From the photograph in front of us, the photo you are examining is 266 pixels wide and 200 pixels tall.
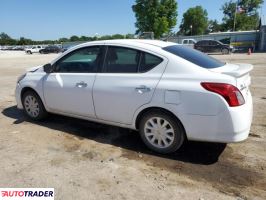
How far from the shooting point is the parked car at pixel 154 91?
381 centimetres

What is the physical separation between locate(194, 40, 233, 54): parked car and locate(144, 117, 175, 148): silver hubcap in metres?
29.9

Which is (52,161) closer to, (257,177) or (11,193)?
(11,193)

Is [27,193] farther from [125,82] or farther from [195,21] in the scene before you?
[195,21]

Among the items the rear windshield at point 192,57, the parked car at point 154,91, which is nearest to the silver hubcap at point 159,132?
the parked car at point 154,91

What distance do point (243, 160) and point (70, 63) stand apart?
130 inches

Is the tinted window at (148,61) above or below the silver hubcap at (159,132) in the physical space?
above

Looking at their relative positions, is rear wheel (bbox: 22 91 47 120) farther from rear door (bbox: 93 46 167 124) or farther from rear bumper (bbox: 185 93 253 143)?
rear bumper (bbox: 185 93 253 143)

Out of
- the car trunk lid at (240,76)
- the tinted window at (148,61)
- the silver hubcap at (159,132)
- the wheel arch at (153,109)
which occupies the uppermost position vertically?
the tinted window at (148,61)

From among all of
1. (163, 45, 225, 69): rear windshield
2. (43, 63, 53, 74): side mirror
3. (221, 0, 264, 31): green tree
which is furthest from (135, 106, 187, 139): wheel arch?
(221, 0, 264, 31): green tree

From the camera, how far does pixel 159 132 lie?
430cm

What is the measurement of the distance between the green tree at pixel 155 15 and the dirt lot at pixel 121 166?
55.5m

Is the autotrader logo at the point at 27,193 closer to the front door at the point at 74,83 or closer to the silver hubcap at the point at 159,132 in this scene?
the silver hubcap at the point at 159,132

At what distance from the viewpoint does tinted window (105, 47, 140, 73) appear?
450 cm

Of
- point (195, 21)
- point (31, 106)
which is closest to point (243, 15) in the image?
point (195, 21)
